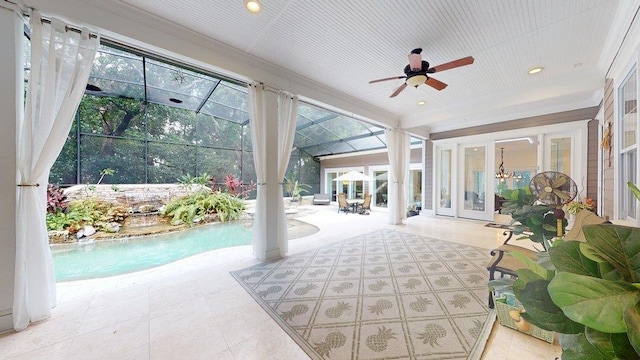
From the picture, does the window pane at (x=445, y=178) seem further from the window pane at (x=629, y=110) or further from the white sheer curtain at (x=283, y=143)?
the white sheer curtain at (x=283, y=143)

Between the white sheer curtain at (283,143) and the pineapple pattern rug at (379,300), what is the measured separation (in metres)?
0.34

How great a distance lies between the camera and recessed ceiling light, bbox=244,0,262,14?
226 cm

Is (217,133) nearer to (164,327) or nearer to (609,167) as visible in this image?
(164,327)

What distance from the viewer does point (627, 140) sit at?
8.45 ft

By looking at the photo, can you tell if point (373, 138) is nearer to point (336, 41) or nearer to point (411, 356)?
point (336, 41)

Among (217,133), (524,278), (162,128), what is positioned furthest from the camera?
(217,133)

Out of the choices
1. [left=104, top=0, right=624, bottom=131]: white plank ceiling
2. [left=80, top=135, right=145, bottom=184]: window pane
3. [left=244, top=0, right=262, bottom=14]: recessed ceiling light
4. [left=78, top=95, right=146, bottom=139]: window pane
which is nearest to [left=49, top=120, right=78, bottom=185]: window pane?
[left=80, top=135, right=145, bottom=184]: window pane

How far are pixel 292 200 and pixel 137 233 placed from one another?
6349 millimetres

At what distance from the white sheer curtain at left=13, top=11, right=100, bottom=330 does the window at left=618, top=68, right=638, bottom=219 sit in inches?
220

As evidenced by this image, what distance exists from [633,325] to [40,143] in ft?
11.8

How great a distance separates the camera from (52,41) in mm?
2055

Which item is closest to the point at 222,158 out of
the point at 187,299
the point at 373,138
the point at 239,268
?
the point at 373,138

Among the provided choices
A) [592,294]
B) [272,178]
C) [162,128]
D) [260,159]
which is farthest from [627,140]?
[162,128]

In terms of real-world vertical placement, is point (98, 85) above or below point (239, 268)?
above
